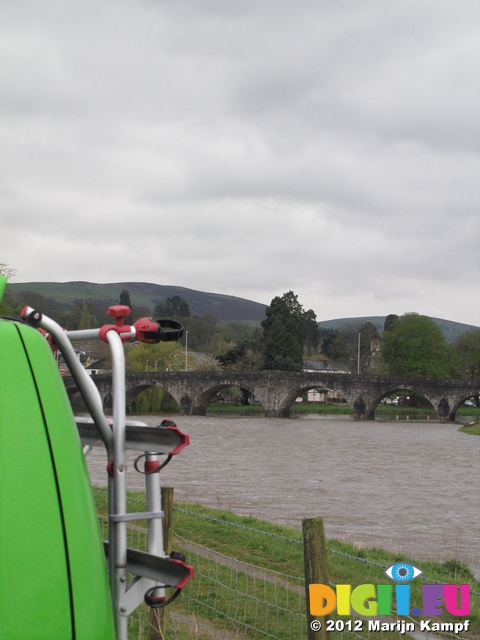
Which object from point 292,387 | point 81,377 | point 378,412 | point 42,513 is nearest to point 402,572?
point 81,377

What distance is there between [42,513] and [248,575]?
5.23 meters

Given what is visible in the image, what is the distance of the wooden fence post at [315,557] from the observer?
323 centimetres

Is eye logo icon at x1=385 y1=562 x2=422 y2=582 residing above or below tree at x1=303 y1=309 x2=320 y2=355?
below

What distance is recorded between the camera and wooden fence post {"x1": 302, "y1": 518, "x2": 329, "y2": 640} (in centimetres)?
323

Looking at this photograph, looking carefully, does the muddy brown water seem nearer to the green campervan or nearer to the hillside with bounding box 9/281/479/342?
the green campervan

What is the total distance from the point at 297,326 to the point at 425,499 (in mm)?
52514

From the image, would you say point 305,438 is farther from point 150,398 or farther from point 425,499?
point 150,398

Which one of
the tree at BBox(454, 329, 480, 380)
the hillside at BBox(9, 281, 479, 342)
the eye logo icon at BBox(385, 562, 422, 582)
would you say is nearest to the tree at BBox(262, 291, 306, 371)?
the tree at BBox(454, 329, 480, 380)

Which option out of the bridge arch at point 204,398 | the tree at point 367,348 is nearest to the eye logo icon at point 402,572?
the bridge arch at point 204,398

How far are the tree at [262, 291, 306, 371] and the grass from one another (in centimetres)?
5162

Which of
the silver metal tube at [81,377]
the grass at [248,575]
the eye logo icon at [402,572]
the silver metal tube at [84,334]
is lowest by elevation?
the grass at [248,575]

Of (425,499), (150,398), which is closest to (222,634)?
(425,499)

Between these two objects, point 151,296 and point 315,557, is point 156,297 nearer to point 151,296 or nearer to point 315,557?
point 151,296

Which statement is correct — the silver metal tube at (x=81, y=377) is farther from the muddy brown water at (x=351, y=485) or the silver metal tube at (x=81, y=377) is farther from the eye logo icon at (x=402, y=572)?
the muddy brown water at (x=351, y=485)
